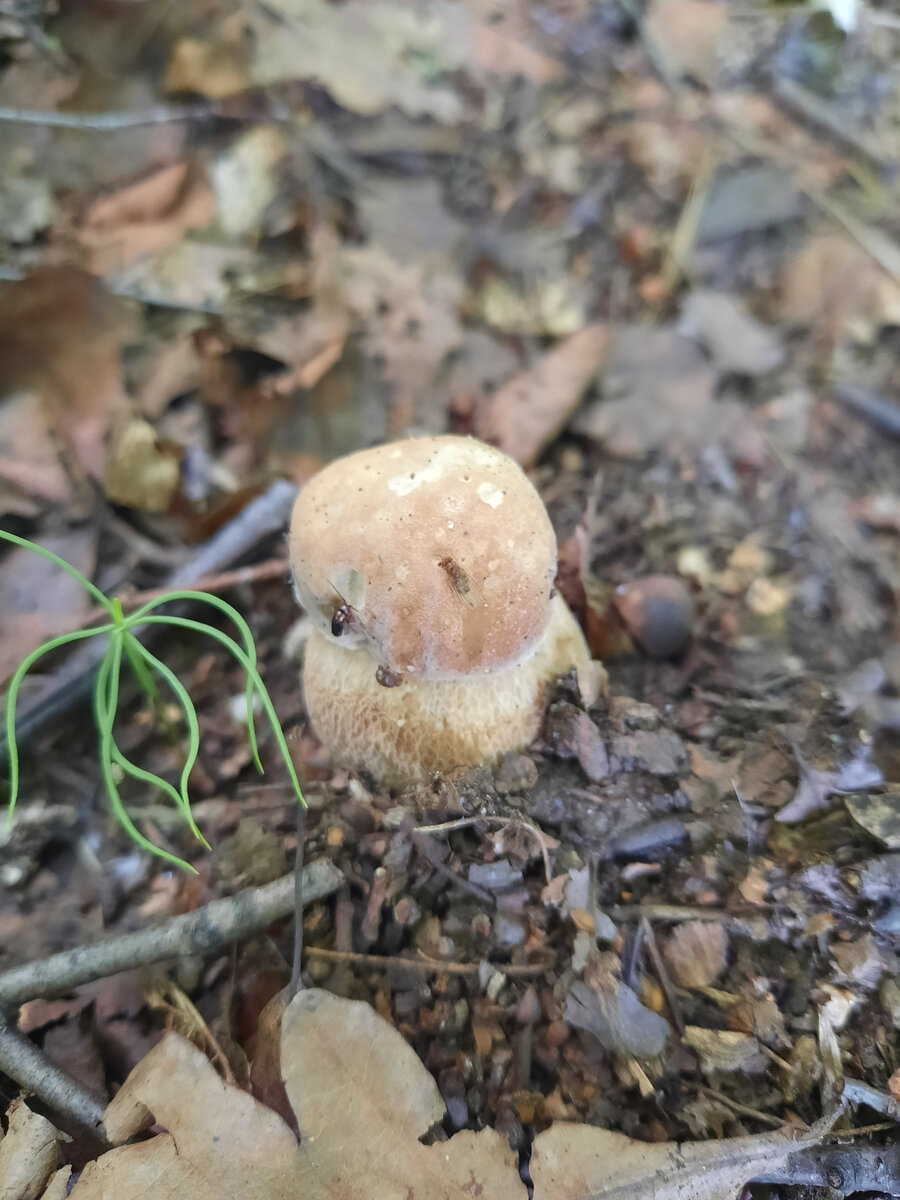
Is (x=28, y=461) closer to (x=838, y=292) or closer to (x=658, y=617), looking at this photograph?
(x=658, y=617)

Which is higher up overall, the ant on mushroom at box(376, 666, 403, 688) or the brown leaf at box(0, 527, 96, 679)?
the ant on mushroom at box(376, 666, 403, 688)

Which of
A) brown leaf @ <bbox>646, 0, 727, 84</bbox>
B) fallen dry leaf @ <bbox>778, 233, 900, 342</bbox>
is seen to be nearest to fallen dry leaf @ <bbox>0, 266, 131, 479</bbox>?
fallen dry leaf @ <bbox>778, 233, 900, 342</bbox>

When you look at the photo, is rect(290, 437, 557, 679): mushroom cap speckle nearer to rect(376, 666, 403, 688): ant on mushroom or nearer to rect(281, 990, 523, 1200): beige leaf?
rect(376, 666, 403, 688): ant on mushroom

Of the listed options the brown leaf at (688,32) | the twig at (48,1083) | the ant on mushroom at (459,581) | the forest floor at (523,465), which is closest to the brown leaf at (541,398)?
the forest floor at (523,465)

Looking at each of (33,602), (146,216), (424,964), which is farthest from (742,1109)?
(146,216)

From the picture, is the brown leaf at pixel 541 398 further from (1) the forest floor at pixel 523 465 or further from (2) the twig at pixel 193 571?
(2) the twig at pixel 193 571

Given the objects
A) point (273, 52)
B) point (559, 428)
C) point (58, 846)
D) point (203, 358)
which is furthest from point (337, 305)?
point (58, 846)
